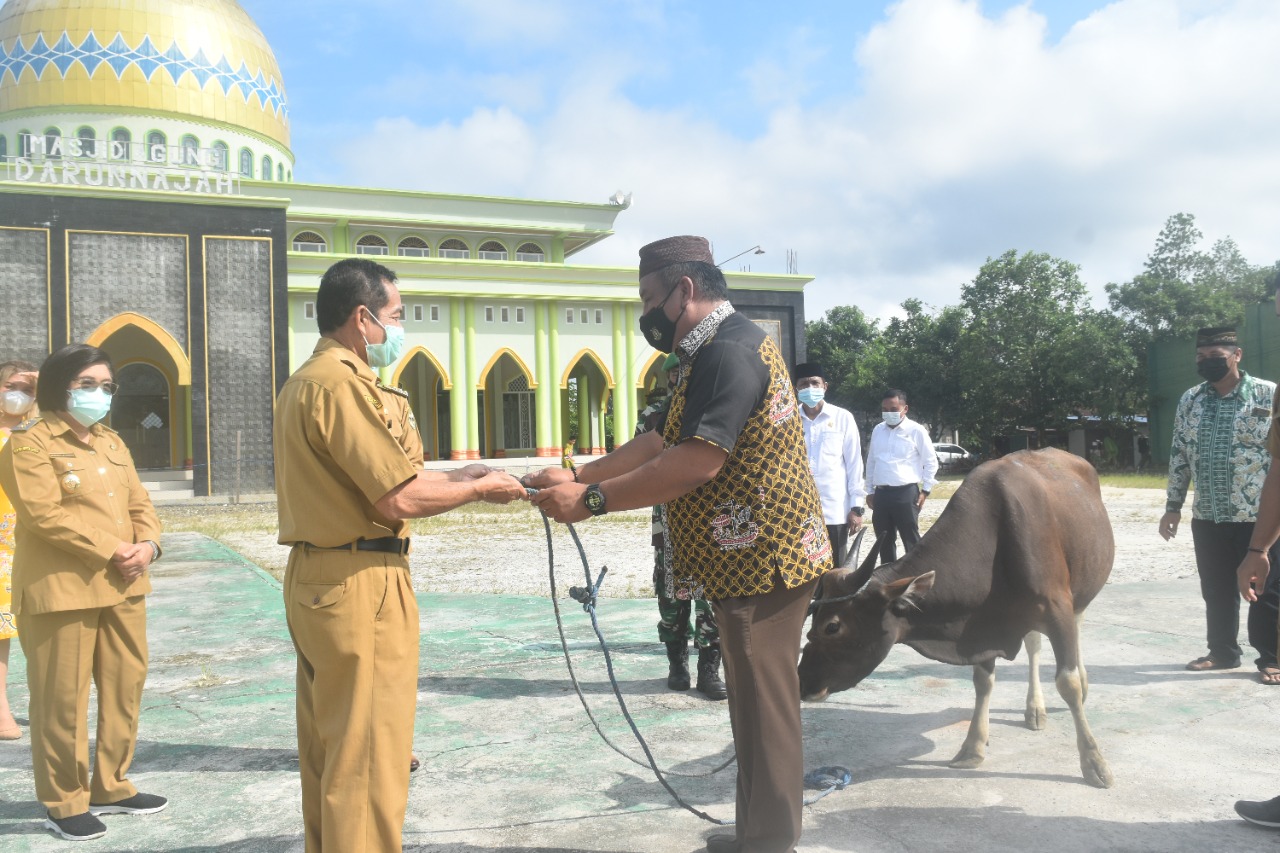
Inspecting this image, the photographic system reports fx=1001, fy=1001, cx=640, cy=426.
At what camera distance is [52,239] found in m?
25.4

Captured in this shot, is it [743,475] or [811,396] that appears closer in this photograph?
[743,475]

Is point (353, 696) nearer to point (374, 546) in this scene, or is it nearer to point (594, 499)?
point (374, 546)

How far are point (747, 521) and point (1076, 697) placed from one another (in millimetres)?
1888

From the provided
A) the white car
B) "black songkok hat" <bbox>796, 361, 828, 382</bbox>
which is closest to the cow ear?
"black songkok hat" <bbox>796, 361, 828, 382</bbox>

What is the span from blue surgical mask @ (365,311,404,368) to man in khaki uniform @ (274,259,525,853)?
18 centimetres

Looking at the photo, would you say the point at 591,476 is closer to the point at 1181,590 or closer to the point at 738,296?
the point at 1181,590

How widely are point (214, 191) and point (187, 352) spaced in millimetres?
5570

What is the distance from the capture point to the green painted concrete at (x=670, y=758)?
3461mm

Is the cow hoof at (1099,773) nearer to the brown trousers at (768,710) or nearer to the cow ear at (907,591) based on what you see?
the cow ear at (907,591)

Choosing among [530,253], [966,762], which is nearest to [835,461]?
[966,762]

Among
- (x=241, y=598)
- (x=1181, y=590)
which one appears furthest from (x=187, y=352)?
(x=1181, y=590)

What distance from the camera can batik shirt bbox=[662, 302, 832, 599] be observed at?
286cm

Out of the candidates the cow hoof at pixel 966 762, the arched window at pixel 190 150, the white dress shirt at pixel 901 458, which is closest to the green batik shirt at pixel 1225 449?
the white dress shirt at pixel 901 458

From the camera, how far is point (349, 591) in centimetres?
271
